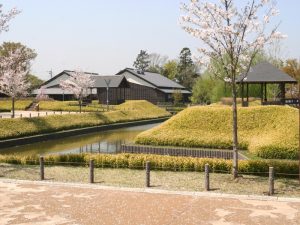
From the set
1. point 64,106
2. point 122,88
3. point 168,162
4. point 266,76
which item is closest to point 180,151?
point 168,162

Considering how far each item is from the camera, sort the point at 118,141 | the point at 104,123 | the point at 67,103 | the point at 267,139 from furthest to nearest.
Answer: the point at 67,103
the point at 104,123
the point at 118,141
the point at 267,139

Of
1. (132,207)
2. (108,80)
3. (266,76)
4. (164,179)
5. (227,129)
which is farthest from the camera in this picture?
(108,80)

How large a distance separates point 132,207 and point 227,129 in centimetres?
1545

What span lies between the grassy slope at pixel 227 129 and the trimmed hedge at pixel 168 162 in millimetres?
4401

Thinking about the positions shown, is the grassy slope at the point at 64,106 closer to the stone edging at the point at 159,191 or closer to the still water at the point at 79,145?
the still water at the point at 79,145

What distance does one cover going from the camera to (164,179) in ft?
51.4

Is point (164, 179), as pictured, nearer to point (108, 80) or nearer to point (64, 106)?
point (64, 106)

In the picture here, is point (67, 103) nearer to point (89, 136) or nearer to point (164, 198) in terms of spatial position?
point (89, 136)

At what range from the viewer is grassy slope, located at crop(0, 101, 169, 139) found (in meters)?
34.7

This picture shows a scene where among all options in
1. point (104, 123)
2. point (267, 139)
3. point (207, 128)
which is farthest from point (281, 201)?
point (104, 123)

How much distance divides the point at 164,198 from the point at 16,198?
5087mm

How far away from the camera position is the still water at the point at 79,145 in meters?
29.9

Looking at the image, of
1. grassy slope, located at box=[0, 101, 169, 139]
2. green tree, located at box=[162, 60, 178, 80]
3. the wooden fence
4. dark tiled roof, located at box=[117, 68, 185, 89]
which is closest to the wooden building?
dark tiled roof, located at box=[117, 68, 185, 89]

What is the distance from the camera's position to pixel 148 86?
78.4 m
